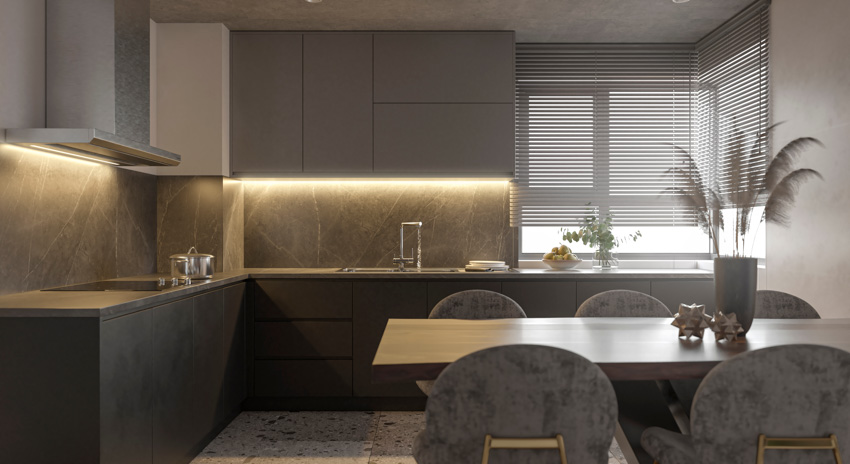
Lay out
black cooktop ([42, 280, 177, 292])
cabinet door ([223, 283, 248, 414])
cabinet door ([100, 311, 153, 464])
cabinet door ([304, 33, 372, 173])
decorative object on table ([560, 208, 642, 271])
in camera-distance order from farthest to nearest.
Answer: decorative object on table ([560, 208, 642, 271]) < cabinet door ([304, 33, 372, 173]) < cabinet door ([223, 283, 248, 414]) < black cooktop ([42, 280, 177, 292]) < cabinet door ([100, 311, 153, 464])

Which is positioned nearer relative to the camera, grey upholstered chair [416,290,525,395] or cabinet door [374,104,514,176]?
grey upholstered chair [416,290,525,395]

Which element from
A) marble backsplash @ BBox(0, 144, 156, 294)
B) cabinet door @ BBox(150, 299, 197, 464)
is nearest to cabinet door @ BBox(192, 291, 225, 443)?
cabinet door @ BBox(150, 299, 197, 464)

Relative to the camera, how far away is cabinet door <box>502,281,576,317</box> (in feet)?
12.5

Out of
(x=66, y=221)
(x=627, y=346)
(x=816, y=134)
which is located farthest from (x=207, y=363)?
(x=816, y=134)

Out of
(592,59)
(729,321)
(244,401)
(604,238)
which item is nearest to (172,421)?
(244,401)

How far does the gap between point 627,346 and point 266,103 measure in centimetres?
308

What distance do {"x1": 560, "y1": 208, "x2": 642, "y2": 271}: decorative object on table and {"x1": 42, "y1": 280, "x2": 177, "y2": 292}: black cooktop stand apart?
269cm

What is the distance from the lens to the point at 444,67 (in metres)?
4.15

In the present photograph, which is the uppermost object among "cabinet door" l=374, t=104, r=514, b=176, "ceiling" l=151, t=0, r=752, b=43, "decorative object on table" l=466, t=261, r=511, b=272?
"ceiling" l=151, t=0, r=752, b=43

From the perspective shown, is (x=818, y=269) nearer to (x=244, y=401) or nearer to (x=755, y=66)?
(x=755, y=66)

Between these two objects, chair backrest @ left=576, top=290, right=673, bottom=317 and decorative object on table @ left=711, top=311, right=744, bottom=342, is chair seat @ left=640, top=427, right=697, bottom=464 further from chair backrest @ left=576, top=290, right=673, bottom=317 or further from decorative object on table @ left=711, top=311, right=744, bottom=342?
chair backrest @ left=576, top=290, right=673, bottom=317

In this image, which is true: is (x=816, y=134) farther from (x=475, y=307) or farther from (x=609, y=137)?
(x=475, y=307)

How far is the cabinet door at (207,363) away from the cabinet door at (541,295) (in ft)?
5.60

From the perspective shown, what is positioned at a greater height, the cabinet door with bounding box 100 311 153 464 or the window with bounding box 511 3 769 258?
the window with bounding box 511 3 769 258
